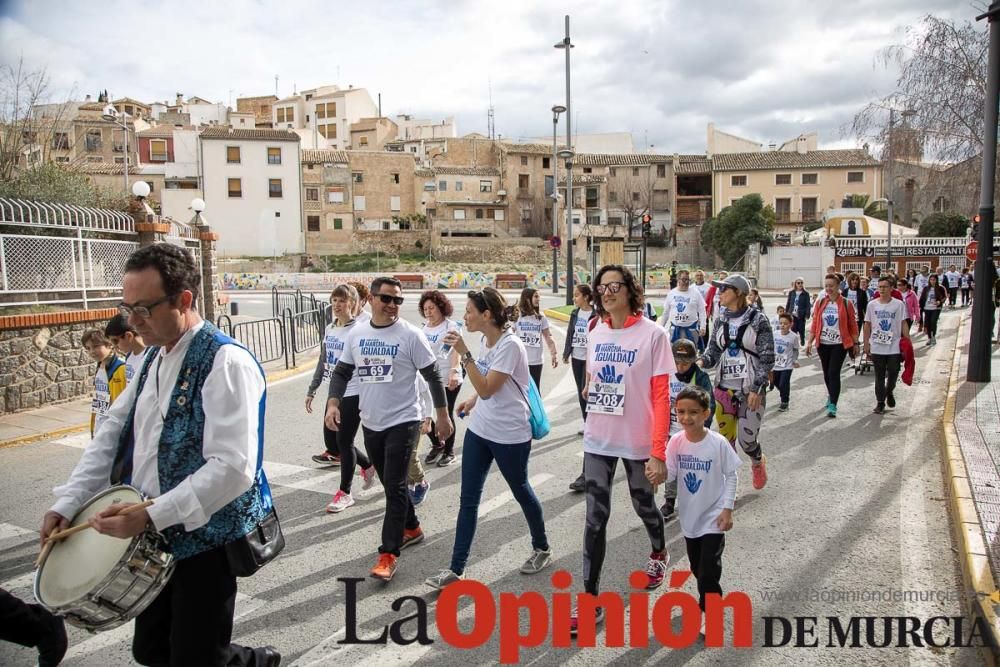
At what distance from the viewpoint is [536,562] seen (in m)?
4.57

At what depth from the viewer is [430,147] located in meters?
77.9

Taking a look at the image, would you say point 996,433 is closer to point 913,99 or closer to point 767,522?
point 767,522

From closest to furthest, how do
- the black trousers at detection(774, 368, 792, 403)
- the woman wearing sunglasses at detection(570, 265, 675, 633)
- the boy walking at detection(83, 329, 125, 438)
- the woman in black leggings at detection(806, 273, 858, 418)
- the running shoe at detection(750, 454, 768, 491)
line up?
the woman wearing sunglasses at detection(570, 265, 675, 633) → the boy walking at detection(83, 329, 125, 438) → the running shoe at detection(750, 454, 768, 491) → the woman in black leggings at detection(806, 273, 858, 418) → the black trousers at detection(774, 368, 792, 403)

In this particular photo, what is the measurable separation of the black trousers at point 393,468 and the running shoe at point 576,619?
120 centimetres

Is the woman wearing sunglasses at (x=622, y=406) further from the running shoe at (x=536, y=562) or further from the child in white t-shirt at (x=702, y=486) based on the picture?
the running shoe at (x=536, y=562)

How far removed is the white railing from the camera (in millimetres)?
10125

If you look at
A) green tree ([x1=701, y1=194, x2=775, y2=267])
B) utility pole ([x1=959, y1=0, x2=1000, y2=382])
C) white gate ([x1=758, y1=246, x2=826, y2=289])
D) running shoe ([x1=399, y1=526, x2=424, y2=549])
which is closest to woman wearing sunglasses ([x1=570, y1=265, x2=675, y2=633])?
running shoe ([x1=399, y1=526, x2=424, y2=549])

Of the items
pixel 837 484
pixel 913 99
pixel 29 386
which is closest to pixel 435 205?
pixel 913 99

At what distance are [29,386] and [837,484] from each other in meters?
10.1

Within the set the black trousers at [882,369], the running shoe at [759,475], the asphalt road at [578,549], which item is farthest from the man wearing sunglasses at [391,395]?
the black trousers at [882,369]

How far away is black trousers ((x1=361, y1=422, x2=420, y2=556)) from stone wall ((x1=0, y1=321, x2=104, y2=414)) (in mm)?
7489

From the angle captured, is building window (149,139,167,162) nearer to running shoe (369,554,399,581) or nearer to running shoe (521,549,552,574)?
running shoe (369,554,399,581)

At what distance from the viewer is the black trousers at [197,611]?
101 inches

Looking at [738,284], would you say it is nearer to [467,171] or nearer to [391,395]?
[391,395]
